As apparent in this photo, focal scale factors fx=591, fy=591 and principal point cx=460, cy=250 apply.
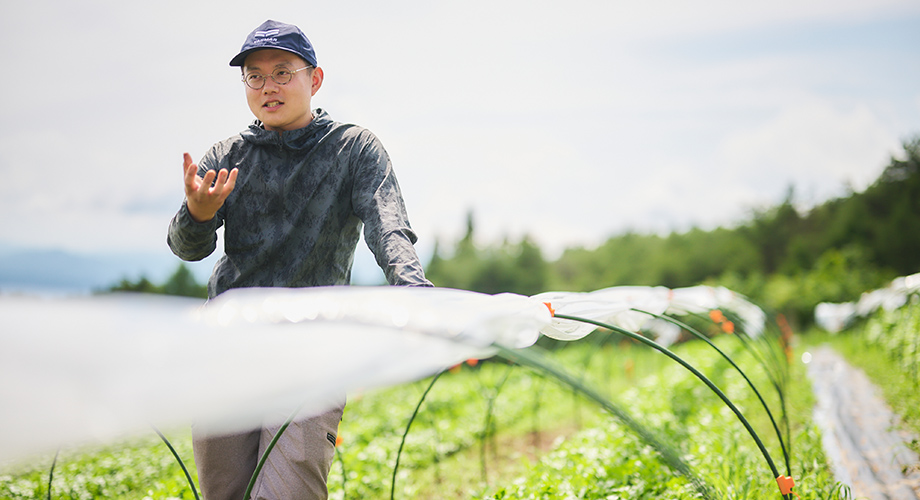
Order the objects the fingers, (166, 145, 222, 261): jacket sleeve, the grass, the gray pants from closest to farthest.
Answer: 1. the fingers
2. (166, 145, 222, 261): jacket sleeve
3. the gray pants
4. the grass

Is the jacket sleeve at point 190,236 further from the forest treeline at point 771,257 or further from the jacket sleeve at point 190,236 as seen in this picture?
the forest treeline at point 771,257

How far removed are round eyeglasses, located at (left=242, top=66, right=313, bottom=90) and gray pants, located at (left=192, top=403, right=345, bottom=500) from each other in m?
0.96

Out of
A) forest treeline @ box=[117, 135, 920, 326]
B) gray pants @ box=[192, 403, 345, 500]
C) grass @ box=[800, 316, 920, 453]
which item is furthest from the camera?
forest treeline @ box=[117, 135, 920, 326]

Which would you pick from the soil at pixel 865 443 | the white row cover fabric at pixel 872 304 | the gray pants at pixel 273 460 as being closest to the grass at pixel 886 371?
the soil at pixel 865 443

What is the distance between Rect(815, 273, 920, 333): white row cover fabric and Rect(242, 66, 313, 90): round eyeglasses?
788 centimetres

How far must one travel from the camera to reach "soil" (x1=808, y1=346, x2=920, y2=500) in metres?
3.30

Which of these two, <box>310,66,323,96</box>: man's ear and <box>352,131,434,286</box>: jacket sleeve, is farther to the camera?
<box>310,66,323,96</box>: man's ear

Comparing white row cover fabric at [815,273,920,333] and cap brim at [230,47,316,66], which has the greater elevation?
white row cover fabric at [815,273,920,333]

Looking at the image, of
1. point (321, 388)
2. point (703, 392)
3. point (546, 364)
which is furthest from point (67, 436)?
point (703, 392)

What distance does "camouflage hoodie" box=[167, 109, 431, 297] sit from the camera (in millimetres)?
1695

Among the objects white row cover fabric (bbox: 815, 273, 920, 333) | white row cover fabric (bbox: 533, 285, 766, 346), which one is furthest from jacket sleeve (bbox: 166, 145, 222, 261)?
white row cover fabric (bbox: 815, 273, 920, 333)

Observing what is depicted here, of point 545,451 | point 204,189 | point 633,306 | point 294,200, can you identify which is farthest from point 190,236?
point 545,451

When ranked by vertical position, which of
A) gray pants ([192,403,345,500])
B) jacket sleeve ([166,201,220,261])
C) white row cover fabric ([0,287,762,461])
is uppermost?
jacket sleeve ([166,201,220,261])

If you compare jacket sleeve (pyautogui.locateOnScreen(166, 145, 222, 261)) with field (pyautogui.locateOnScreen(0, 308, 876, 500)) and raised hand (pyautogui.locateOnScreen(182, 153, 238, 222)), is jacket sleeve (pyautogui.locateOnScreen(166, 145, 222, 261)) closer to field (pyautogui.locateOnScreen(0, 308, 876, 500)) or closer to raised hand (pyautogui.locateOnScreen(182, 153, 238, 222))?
raised hand (pyautogui.locateOnScreen(182, 153, 238, 222))
